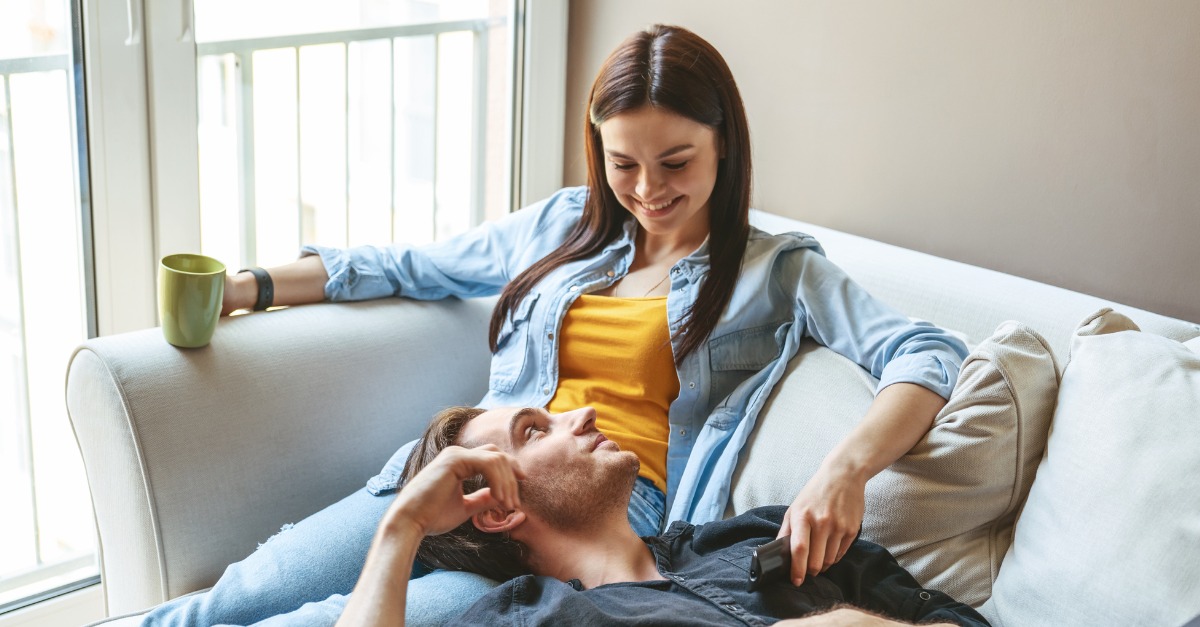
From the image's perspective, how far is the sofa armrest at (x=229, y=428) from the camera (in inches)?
58.6

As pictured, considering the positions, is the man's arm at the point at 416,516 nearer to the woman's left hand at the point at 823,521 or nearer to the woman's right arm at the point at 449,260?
the woman's left hand at the point at 823,521

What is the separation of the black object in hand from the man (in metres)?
0.01

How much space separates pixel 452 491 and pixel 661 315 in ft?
2.05

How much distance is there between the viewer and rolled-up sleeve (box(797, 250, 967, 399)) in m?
1.41

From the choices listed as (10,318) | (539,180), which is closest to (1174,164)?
(539,180)

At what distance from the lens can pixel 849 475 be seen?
1286 mm

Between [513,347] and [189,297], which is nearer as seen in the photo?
[189,297]

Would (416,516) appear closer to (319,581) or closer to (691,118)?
(319,581)

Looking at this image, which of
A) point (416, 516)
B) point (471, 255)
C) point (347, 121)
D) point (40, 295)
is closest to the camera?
point (416, 516)

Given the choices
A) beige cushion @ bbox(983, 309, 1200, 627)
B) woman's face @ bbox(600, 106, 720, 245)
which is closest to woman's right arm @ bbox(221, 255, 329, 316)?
woman's face @ bbox(600, 106, 720, 245)

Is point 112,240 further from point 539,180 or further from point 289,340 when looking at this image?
point 539,180

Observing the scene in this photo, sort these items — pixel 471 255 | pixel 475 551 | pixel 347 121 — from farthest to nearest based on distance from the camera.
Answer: pixel 347 121 < pixel 471 255 < pixel 475 551

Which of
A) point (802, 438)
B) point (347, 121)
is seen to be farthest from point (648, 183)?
point (347, 121)

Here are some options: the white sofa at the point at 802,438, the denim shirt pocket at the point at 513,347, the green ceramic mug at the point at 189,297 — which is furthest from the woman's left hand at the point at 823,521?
the green ceramic mug at the point at 189,297
